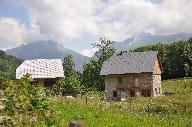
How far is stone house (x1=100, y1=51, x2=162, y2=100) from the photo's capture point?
65500 millimetres

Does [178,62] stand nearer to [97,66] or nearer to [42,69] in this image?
[97,66]

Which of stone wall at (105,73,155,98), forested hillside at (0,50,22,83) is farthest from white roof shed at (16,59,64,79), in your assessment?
forested hillside at (0,50,22,83)

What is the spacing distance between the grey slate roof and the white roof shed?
8043 mm

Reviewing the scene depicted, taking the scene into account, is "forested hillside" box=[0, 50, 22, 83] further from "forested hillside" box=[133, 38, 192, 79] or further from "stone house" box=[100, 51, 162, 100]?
"stone house" box=[100, 51, 162, 100]

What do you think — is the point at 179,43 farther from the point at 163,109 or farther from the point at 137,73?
the point at 163,109

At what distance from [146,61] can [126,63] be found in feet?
12.9

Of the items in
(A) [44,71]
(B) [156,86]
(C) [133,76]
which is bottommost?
(B) [156,86]

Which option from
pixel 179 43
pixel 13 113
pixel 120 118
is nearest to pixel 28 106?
pixel 13 113

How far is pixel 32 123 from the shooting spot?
492 inches

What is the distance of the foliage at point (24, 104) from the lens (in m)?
11.5

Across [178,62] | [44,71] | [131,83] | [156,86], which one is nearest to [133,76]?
[131,83]

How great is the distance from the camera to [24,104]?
1146 centimetres

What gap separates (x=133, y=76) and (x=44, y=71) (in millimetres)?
15090

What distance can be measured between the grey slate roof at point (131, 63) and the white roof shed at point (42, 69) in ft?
26.4
